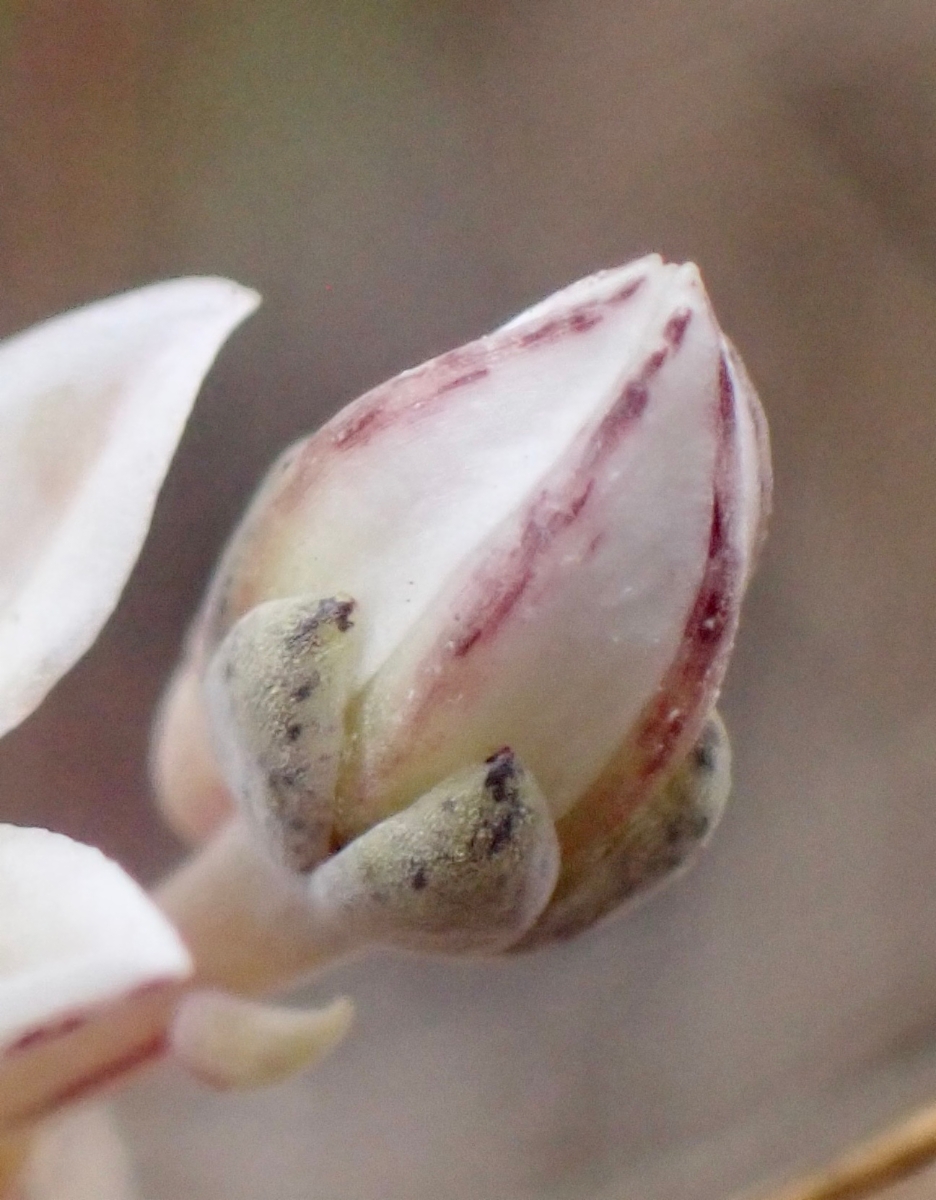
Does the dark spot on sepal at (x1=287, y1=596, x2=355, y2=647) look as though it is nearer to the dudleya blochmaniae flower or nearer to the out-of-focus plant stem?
the dudleya blochmaniae flower

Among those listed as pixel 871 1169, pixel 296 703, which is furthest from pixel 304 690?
pixel 871 1169

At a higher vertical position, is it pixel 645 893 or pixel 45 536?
pixel 45 536

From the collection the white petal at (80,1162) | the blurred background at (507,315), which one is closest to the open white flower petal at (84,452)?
the white petal at (80,1162)

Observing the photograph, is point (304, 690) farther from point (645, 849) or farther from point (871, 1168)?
point (871, 1168)

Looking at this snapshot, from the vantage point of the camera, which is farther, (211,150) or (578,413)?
(211,150)

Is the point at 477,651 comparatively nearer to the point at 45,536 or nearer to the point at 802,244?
the point at 45,536

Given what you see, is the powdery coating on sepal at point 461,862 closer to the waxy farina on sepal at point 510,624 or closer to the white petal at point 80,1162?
the waxy farina on sepal at point 510,624

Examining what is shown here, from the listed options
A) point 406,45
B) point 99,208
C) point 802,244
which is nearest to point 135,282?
point 99,208

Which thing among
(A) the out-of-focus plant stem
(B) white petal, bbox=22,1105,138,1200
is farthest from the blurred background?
(A) the out-of-focus plant stem
